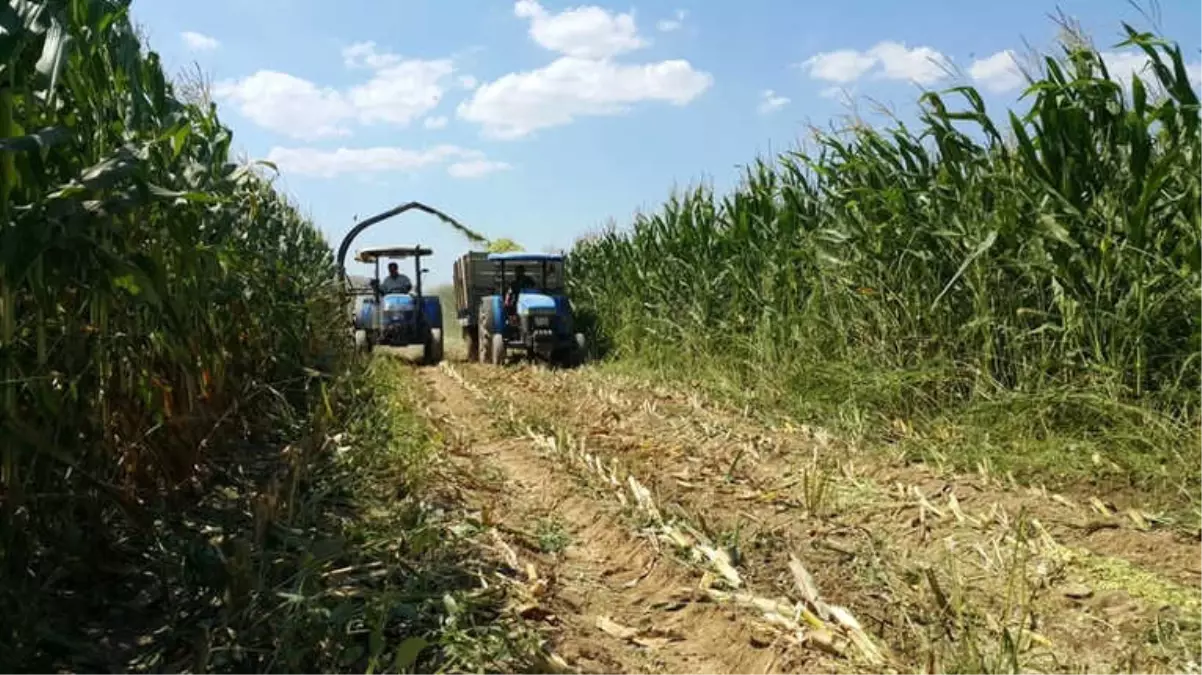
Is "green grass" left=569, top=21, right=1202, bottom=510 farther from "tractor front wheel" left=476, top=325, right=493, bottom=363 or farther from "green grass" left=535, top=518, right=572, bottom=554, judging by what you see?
"tractor front wheel" left=476, top=325, right=493, bottom=363

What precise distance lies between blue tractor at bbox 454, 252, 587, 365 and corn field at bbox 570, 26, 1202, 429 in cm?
488

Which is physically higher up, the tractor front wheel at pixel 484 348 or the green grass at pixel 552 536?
the tractor front wheel at pixel 484 348

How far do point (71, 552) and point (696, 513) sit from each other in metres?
2.52

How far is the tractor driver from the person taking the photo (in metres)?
14.7

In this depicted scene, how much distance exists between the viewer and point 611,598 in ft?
11.4

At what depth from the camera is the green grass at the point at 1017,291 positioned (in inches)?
178

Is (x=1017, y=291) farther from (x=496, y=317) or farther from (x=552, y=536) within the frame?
(x=496, y=317)

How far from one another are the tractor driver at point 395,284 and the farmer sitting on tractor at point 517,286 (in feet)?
5.66

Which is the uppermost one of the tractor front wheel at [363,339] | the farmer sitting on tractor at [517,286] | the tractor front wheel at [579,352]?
the farmer sitting on tractor at [517,286]

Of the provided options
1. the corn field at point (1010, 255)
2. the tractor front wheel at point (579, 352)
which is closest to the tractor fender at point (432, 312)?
the tractor front wheel at point (579, 352)

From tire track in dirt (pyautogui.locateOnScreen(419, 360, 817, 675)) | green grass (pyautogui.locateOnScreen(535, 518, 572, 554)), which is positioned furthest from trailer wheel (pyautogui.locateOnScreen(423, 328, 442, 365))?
green grass (pyautogui.locateOnScreen(535, 518, 572, 554))

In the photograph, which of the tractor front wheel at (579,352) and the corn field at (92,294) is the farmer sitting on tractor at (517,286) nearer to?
the tractor front wheel at (579,352)

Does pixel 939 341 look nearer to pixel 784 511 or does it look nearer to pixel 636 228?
pixel 784 511

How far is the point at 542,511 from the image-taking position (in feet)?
15.3
